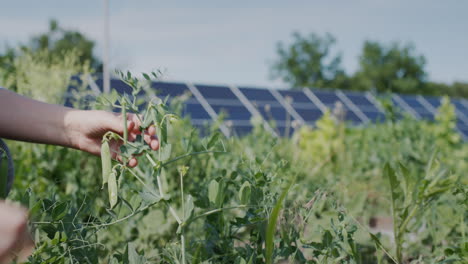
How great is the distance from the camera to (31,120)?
1119 mm

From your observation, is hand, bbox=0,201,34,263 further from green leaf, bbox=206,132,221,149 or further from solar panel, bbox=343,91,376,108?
solar panel, bbox=343,91,376,108

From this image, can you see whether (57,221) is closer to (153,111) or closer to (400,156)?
(153,111)

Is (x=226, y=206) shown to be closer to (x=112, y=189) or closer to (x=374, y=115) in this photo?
(x=112, y=189)

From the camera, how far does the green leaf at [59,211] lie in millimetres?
890

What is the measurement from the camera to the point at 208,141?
3.29 ft

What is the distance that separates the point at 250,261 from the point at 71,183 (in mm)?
1534

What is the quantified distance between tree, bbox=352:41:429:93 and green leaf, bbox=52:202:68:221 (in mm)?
41234

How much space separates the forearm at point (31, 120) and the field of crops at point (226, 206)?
0.12m

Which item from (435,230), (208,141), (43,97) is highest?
(43,97)

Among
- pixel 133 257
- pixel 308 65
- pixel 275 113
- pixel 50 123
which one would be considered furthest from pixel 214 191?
pixel 308 65

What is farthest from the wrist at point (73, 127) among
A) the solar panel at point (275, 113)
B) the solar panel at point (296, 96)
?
the solar panel at point (296, 96)

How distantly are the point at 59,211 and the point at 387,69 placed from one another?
42550mm

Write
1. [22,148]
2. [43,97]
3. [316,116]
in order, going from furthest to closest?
[316,116] → [43,97] → [22,148]

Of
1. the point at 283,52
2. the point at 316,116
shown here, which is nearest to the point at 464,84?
the point at 283,52
